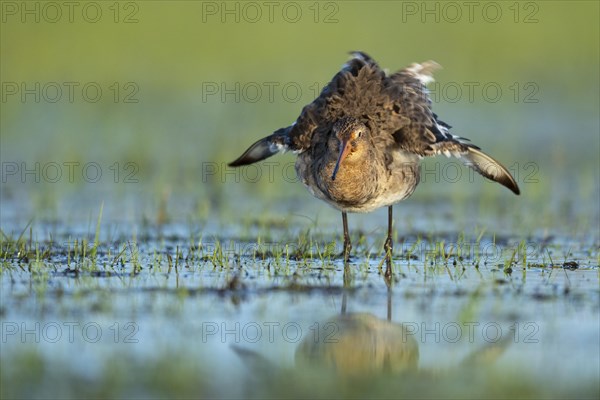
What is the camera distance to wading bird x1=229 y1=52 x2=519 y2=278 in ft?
29.3

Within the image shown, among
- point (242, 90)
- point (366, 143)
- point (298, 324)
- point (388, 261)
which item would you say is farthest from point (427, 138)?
point (242, 90)

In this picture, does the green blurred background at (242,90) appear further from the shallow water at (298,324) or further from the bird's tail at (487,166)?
the shallow water at (298,324)

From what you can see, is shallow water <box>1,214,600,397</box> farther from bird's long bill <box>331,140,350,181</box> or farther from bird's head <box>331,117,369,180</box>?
bird's head <box>331,117,369,180</box>

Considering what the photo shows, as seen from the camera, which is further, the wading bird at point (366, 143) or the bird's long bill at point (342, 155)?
the wading bird at point (366, 143)

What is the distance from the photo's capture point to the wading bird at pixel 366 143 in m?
8.93

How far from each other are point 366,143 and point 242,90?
9.32m

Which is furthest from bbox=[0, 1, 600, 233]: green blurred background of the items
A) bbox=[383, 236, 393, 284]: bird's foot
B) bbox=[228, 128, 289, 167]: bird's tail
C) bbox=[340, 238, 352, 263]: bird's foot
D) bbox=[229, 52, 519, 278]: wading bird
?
bbox=[383, 236, 393, 284]: bird's foot

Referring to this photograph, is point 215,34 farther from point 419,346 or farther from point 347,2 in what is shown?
point 419,346

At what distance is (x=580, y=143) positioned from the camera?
48.6 feet

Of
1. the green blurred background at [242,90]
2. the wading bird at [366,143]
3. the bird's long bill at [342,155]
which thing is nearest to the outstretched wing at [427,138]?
the wading bird at [366,143]

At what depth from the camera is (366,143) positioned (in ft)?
29.3

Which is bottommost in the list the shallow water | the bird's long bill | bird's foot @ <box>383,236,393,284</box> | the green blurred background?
the shallow water

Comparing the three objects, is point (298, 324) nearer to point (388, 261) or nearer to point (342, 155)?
point (388, 261)

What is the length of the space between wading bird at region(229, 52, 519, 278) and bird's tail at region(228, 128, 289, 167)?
12mm
